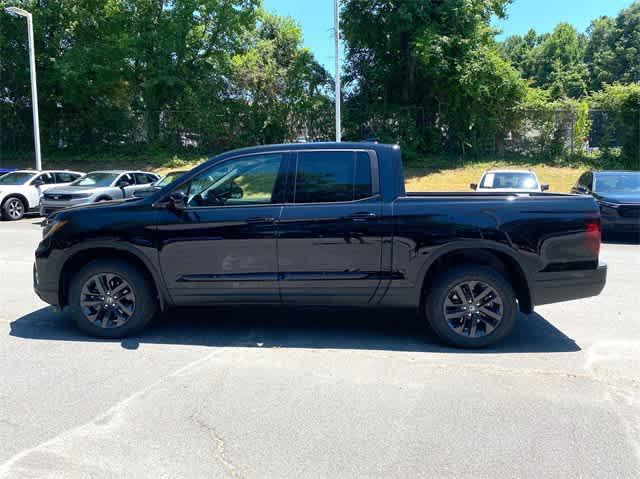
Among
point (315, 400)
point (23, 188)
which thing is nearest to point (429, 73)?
point (23, 188)

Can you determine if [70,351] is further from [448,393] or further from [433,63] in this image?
[433,63]

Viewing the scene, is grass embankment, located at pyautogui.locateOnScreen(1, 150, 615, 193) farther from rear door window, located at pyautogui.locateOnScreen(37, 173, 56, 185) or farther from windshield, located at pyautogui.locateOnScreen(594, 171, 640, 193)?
rear door window, located at pyautogui.locateOnScreen(37, 173, 56, 185)

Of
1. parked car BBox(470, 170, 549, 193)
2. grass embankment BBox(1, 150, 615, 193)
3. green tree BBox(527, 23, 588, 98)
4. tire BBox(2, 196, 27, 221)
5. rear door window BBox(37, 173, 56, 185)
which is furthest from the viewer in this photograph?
green tree BBox(527, 23, 588, 98)

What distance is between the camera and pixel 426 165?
2434cm

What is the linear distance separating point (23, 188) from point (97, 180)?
93.0 inches

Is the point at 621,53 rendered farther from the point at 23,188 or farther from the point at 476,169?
the point at 23,188

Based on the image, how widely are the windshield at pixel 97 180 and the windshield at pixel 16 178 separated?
73.9 inches

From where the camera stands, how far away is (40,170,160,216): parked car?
48.9ft

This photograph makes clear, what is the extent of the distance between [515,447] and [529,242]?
2.15m

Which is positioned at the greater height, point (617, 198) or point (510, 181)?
point (510, 181)

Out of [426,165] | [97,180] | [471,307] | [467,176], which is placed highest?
[426,165]

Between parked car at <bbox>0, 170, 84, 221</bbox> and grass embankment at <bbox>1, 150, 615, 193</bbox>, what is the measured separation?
7.66 meters

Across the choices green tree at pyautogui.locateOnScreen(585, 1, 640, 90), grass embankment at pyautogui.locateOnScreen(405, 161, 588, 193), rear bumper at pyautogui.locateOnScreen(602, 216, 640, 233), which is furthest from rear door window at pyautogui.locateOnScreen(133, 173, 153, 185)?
green tree at pyautogui.locateOnScreen(585, 1, 640, 90)

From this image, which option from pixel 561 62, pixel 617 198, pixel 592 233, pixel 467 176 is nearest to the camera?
pixel 592 233
